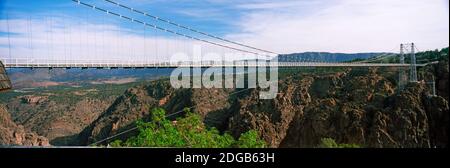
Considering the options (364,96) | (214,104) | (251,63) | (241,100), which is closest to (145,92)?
(214,104)

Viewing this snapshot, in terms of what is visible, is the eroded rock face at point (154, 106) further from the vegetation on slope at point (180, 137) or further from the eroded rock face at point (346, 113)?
the vegetation on slope at point (180, 137)

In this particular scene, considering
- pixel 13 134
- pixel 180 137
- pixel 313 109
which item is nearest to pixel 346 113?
pixel 313 109

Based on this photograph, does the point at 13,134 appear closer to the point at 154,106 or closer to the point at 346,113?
the point at 154,106

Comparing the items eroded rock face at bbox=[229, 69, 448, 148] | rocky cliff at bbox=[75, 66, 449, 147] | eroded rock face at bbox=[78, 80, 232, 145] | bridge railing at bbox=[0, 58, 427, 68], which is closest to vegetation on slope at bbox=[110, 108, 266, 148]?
eroded rock face at bbox=[229, 69, 448, 148]

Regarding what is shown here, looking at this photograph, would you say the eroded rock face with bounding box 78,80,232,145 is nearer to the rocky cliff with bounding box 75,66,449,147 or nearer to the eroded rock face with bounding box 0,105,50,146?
Result: the rocky cliff with bounding box 75,66,449,147

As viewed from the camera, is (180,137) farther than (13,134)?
No

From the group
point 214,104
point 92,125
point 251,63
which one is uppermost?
point 251,63

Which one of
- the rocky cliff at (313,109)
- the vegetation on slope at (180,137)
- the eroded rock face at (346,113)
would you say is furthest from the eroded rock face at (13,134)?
the vegetation on slope at (180,137)

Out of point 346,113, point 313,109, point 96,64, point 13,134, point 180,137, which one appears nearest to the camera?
point 180,137

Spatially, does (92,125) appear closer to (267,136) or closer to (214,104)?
(214,104)
